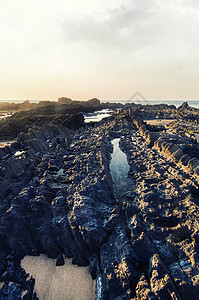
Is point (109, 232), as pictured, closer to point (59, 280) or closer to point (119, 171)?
point (59, 280)

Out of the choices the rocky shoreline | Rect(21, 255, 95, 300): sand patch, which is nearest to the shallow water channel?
the rocky shoreline

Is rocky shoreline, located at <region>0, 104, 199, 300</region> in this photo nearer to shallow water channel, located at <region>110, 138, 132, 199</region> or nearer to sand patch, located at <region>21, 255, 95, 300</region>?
sand patch, located at <region>21, 255, 95, 300</region>

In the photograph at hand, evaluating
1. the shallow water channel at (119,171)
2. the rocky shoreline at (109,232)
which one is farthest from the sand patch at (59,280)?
the shallow water channel at (119,171)

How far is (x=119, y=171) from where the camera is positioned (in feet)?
72.8

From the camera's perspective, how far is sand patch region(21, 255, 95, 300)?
28.1 ft

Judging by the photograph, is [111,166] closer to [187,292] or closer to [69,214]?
[69,214]

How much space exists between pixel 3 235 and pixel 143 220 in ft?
34.0

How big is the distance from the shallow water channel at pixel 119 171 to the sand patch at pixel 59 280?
776cm

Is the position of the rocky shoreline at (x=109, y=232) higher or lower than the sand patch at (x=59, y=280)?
higher

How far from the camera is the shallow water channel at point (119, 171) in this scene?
17.5m

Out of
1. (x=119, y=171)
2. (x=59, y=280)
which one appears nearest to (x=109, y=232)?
(x=59, y=280)

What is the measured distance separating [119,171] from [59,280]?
48.6ft

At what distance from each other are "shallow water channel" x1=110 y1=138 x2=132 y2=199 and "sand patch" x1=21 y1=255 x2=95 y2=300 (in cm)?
776

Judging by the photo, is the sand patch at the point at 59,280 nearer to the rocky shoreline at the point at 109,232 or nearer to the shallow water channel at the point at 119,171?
the rocky shoreline at the point at 109,232
